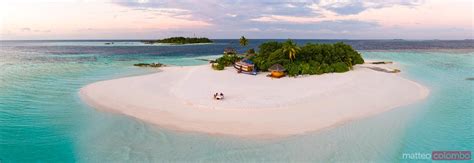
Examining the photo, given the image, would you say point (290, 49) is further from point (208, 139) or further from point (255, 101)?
point (208, 139)

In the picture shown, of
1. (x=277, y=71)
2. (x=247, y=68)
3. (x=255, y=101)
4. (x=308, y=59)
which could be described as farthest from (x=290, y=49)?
(x=255, y=101)

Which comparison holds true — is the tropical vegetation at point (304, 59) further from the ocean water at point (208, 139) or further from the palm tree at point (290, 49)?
the ocean water at point (208, 139)

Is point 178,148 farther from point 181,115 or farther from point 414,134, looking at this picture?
point 414,134

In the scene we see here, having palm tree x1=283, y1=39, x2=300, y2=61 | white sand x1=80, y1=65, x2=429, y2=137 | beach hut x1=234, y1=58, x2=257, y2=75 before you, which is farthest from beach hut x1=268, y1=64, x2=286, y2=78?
palm tree x1=283, y1=39, x2=300, y2=61

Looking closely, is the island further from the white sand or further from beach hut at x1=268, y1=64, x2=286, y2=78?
beach hut at x1=268, y1=64, x2=286, y2=78

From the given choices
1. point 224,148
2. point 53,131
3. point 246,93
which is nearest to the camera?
point 224,148

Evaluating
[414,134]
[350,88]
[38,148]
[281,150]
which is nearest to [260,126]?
[281,150]
